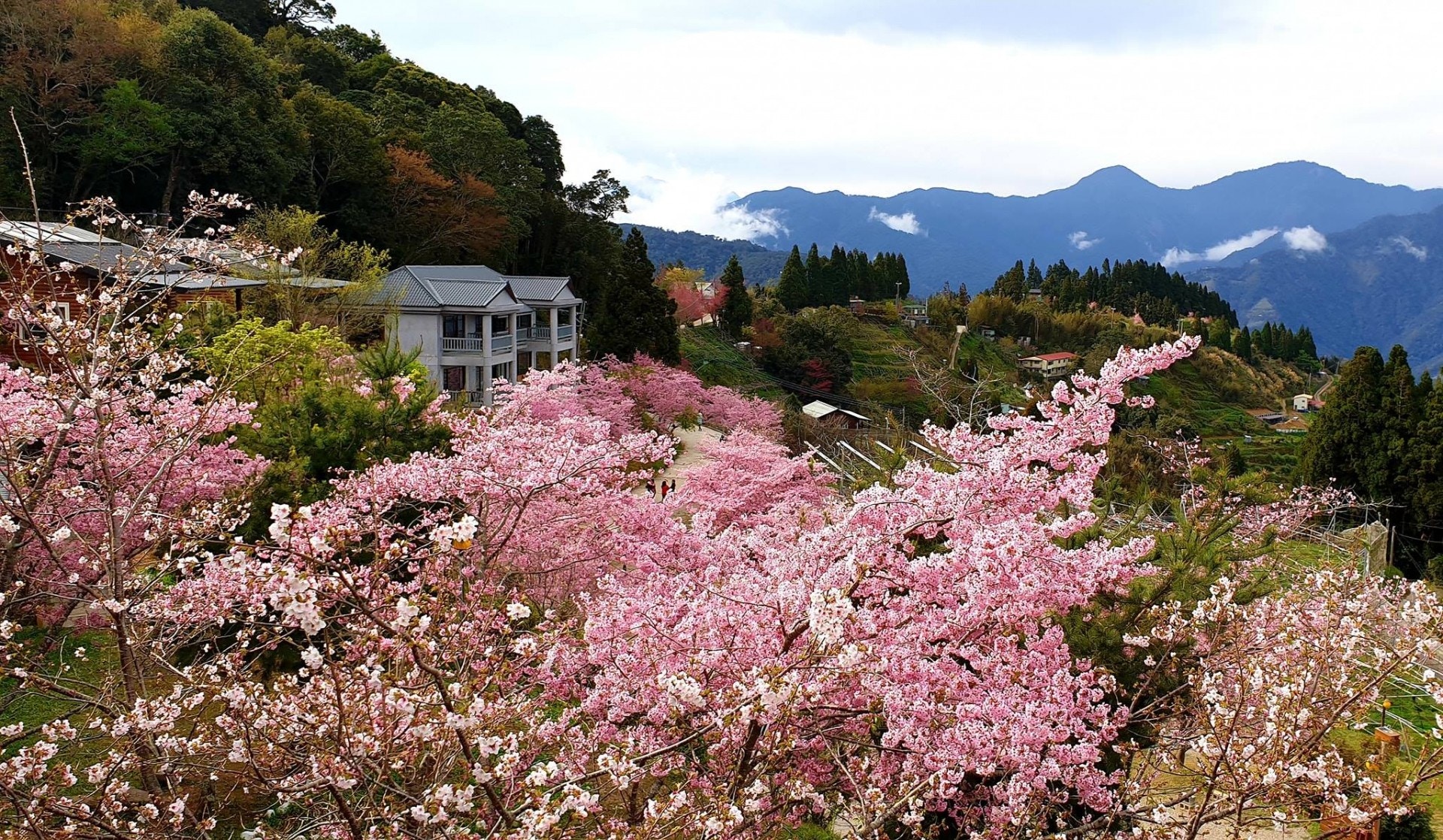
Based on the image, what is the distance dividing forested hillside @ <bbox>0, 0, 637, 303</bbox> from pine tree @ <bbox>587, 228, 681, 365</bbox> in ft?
27.2

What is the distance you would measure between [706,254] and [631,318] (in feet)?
415

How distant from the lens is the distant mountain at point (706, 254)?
488ft

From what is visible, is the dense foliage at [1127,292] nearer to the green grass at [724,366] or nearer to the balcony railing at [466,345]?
the green grass at [724,366]

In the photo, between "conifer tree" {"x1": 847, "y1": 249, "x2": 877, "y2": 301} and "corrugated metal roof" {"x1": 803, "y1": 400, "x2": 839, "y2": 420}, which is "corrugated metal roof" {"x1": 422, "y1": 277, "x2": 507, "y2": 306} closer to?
"corrugated metal roof" {"x1": 803, "y1": 400, "x2": 839, "y2": 420}

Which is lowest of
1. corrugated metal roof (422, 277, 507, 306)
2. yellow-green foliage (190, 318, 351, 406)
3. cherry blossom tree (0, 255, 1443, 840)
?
cherry blossom tree (0, 255, 1443, 840)

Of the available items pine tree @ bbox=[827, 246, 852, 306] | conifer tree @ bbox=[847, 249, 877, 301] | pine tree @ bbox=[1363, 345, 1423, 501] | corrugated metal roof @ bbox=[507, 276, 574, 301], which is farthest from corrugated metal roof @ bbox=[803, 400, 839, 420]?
conifer tree @ bbox=[847, 249, 877, 301]

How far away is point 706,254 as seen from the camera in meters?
154

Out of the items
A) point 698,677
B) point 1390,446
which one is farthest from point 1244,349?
point 698,677

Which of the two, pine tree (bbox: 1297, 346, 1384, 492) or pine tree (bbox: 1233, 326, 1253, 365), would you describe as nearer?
pine tree (bbox: 1297, 346, 1384, 492)

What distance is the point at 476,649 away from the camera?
161 inches

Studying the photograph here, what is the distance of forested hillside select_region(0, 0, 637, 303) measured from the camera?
2602 centimetres

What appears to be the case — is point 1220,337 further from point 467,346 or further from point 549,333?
point 467,346

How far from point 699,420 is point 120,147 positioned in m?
18.6

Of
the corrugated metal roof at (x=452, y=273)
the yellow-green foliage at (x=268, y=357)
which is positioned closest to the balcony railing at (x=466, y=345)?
the corrugated metal roof at (x=452, y=273)
